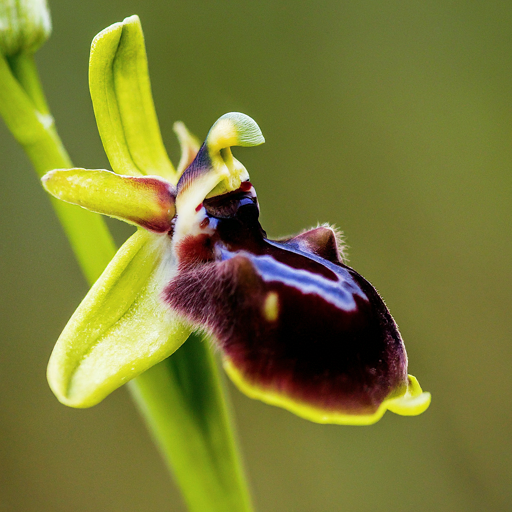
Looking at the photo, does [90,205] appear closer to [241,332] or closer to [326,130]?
[241,332]

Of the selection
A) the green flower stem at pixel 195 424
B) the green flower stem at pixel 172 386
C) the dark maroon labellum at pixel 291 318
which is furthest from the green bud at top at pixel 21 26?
the green flower stem at pixel 195 424

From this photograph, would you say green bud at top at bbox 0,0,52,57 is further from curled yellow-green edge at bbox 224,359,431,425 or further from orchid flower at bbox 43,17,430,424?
curled yellow-green edge at bbox 224,359,431,425

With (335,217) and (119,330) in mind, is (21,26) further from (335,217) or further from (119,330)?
(335,217)

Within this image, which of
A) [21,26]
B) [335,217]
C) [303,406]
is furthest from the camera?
[335,217]

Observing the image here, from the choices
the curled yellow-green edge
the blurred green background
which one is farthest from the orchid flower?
the blurred green background

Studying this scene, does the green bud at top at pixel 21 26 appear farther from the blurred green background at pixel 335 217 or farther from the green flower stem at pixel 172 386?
the blurred green background at pixel 335 217

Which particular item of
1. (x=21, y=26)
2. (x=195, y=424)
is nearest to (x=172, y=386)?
(x=195, y=424)

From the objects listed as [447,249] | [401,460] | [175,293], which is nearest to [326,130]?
[447,249]
